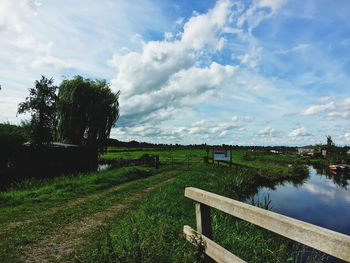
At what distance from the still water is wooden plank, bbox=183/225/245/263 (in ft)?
27.2

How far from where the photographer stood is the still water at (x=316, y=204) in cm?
1241

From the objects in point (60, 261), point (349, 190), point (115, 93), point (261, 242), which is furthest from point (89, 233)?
point (349, 190)

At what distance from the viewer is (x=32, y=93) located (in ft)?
57.7

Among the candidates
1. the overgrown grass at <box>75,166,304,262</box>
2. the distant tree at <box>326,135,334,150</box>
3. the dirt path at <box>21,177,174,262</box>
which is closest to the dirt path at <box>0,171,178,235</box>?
the dirt path at <box>21,177,174,262</box>

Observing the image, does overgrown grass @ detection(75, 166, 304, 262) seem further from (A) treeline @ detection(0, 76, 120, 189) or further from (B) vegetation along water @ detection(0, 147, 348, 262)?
(A) treeline @ detection(0, 76, 120, 189)

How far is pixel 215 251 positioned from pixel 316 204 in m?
17.3

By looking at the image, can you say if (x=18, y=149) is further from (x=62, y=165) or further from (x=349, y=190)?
(x=349, y=190)

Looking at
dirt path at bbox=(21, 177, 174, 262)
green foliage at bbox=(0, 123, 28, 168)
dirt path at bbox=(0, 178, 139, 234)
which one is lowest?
dirt path at bbox=(21, 177, 174, 262)

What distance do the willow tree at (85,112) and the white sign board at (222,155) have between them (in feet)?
42.4

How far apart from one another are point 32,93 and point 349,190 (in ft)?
106

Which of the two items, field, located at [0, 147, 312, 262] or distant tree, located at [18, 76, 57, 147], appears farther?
distant tree, located at [18, 76, 57, 147]

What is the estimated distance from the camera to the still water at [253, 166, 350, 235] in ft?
40.7

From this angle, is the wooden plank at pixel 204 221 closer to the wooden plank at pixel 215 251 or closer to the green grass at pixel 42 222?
the wooden plank at pixel 215 251

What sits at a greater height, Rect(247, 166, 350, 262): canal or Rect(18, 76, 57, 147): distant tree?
Rect(18, 76, 57, 147): distant tree
